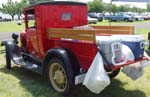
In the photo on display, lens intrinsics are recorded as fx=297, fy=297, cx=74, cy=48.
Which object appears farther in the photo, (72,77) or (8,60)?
(8,60)

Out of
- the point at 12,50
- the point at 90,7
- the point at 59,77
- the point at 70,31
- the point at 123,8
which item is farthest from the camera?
the point at 123,8

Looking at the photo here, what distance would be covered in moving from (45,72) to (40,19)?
1258mm

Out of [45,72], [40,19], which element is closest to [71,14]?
[40,19]

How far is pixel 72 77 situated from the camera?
212 inches

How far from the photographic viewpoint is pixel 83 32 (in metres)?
5.26

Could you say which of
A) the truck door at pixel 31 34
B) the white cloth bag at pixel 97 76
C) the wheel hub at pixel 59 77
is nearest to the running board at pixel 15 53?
the truck door at pixel 31 34

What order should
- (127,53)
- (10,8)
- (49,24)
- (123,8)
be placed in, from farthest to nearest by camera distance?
1. (10,8)
2. (123,8)
3. (49,24)
4. (127,53)

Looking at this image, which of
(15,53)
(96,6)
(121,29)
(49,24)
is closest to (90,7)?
(96,6)

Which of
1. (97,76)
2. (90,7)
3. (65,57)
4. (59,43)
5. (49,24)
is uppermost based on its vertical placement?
(90,7)

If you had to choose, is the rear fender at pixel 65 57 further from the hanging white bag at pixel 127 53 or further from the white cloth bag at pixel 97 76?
the hanging white bag at pixel 127 53

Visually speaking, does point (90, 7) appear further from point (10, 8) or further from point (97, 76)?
point (97, 76)

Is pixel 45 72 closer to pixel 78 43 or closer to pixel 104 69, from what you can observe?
pixel 78 43

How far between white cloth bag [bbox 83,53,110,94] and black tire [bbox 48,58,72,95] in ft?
1.89

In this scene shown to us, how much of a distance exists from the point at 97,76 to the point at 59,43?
1506 mm
